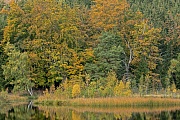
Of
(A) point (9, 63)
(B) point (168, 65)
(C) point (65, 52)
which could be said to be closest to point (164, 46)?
(B) point (168, 65)

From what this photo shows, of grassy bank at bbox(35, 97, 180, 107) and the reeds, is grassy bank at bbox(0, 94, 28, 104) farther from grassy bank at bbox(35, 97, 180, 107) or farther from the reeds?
the reeds

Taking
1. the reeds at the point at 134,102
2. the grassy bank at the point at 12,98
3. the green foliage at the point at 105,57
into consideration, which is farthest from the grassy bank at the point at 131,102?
the green foliage at the point at 105,57

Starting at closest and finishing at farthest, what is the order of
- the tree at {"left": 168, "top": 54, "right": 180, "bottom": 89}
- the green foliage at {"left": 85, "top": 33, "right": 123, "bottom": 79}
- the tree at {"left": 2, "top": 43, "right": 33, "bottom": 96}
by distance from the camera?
the tree at {"left": 2, "top": 43, "right": 33, "bottom": 96}, the green foliage at {"left": 85, "top": 33, "right": 123, "bottom": 79}, the tree at {"left": 168, "top": 54, "right": 180, "bottom": 89}

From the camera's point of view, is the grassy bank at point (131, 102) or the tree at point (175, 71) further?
the tree at point (175, 71)

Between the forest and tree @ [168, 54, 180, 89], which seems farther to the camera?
tree @ [168, 54, 180, 89]

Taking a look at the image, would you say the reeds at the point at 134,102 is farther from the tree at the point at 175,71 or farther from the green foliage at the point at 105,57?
the tree at the point at 175,71

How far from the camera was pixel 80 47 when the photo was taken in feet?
145

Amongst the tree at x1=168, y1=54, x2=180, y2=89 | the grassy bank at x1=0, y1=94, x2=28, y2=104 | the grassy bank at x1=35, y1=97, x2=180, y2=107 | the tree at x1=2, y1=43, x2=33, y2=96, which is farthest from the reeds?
the tree at x1=168, y1=54, x2=180, y2=89

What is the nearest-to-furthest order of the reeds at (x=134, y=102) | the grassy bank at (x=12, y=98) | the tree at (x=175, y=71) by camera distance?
1. the reeds at (x=134, y=102)
2. the grassy bank at (x=12, y=98)
3. the tree at (x=175, y=71)

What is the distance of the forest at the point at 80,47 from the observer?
135 feet

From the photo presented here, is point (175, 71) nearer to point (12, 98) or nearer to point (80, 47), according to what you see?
point (80, 47)

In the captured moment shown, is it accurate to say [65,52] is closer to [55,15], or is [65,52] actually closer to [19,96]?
[55,15]

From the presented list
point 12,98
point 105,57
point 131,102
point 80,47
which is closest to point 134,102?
point 131,102

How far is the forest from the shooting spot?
41000 millimetres
